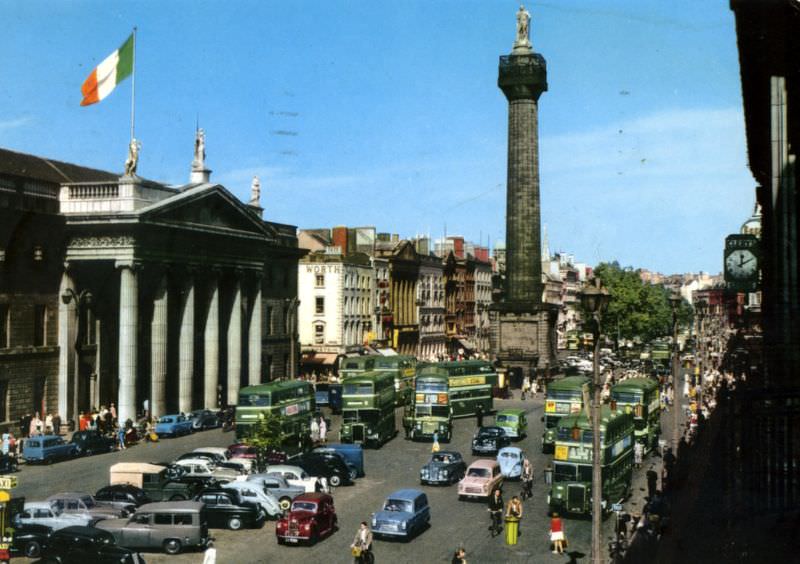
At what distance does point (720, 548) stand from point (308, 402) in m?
35.5

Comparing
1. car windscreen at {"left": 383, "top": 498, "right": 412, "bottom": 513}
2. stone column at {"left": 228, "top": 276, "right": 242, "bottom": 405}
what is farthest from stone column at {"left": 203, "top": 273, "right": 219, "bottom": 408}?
car windscreen at {"left": 383, "top": 498, "right": 412, "bottom": 513}

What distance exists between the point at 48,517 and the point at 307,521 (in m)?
8.34

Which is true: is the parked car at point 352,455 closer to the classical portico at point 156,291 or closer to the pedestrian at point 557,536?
the pedestrian at point 557,536

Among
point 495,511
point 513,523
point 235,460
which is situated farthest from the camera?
point 235,460

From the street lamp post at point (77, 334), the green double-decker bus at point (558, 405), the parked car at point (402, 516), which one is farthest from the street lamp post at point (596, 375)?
the street lamp post at point (77, 334)

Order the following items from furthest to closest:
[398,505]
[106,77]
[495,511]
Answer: [106,77] → [495,511] → [398,505]

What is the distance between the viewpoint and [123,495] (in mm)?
34156

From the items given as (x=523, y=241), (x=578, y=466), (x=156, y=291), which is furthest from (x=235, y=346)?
(x=578, y=466)

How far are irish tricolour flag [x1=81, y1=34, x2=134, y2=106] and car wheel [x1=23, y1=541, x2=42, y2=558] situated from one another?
2875 cm

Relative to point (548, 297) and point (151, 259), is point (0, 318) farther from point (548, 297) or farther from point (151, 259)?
point (548, 297)

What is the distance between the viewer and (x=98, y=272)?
58.9 meters

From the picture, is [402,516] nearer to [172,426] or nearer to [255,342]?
[172,426]

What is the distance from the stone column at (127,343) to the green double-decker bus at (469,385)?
1853cm

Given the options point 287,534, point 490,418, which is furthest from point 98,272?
point 287,534
